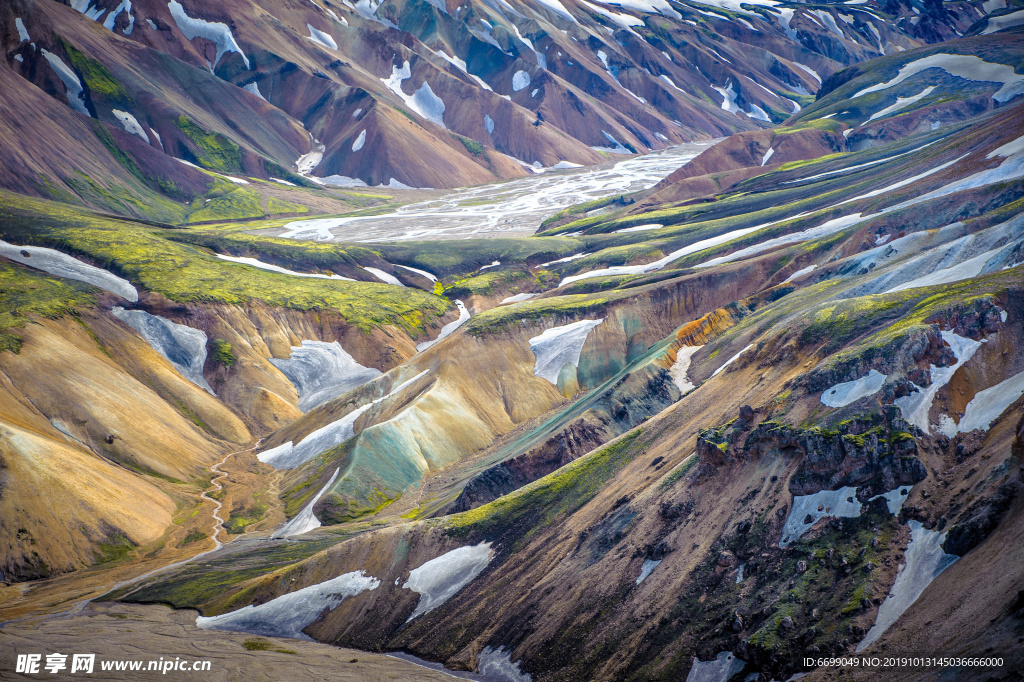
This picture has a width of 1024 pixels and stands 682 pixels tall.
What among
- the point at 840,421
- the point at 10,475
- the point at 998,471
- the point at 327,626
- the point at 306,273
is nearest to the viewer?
the point at 998,471

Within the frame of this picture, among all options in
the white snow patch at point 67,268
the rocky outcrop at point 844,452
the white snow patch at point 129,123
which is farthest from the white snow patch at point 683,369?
the white snow patch at point 129,123

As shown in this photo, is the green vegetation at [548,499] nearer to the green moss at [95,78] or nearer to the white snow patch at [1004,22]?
Answer: the green moss at [95,78]

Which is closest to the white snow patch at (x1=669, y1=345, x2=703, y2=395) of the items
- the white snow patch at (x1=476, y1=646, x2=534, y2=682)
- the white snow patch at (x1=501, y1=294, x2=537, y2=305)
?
the white snow patch at (x1=476, y1=646, x2=534, y2=682)

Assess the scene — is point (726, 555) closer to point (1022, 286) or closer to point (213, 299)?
point (1022, 286)

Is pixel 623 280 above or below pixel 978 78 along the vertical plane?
below

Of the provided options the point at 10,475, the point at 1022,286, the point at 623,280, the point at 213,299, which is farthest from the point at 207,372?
the point at 1022,286

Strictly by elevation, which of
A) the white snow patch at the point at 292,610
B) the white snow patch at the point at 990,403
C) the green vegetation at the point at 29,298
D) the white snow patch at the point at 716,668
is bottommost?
the white snow patch at the point at 292,610

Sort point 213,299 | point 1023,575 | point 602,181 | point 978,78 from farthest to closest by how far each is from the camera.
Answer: point 602,181
point 978,78
point 213,299
point 1023,575
